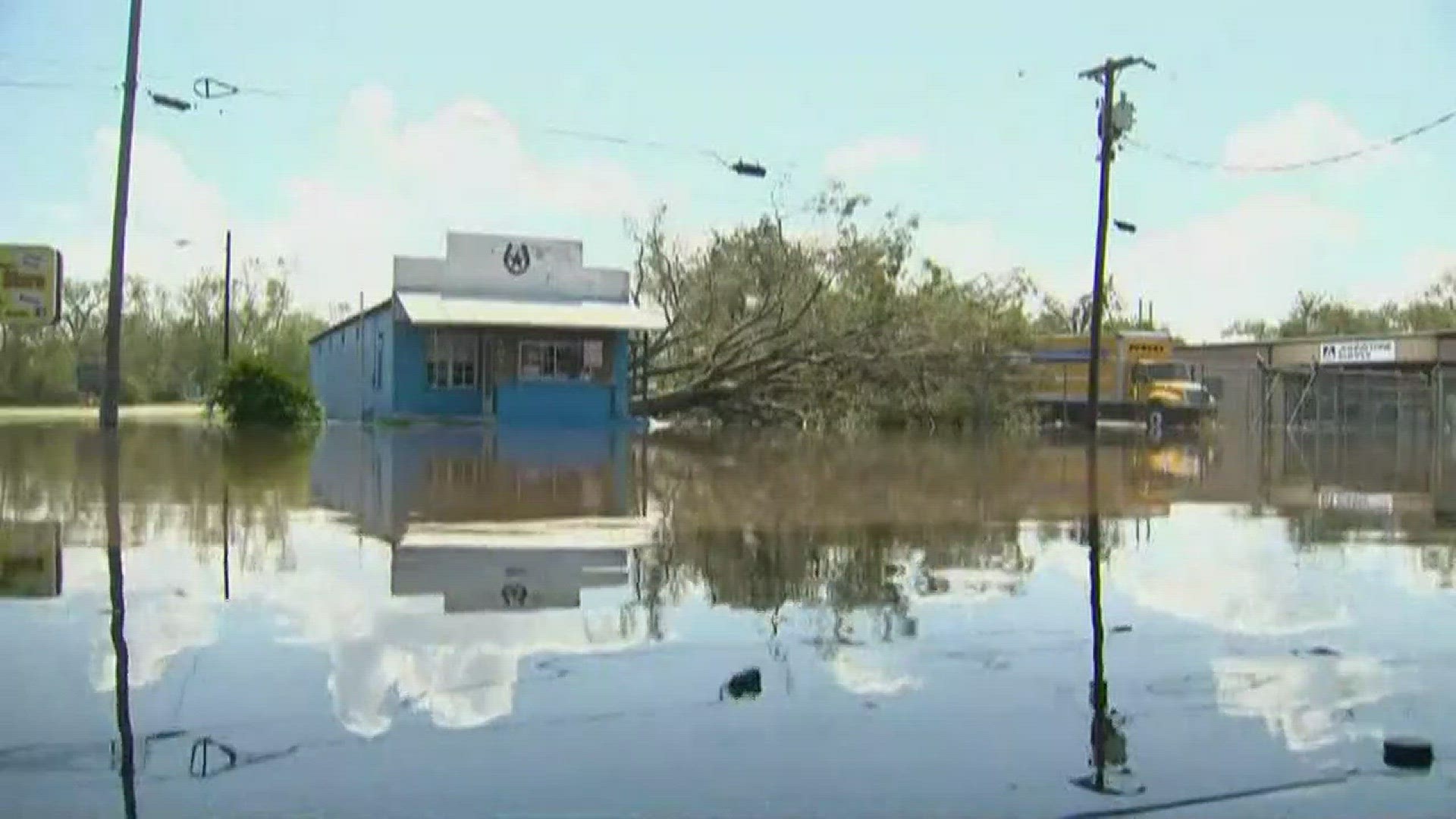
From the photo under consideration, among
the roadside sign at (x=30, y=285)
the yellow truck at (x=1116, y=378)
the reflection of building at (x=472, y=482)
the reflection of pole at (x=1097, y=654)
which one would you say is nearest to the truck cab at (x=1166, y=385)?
the yellow truck at (x=1116, y=378)

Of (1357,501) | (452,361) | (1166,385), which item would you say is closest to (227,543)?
(1357,501)

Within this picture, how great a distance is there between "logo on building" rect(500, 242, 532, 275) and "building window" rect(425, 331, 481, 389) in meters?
2.94

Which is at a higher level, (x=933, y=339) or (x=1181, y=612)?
(x=933, y=339)

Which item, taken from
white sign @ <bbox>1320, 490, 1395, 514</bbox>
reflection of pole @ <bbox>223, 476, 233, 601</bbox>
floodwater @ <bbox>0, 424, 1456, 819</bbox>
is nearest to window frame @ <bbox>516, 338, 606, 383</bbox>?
reflection of pole @ <bbox>223, 476, 233, 601</bbox>

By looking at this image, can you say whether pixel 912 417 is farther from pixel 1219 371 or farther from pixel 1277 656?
pixel 1277 656

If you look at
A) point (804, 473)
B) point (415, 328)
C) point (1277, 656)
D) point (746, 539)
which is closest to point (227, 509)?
point (746, 539)

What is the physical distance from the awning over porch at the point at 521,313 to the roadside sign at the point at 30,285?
10691 mm

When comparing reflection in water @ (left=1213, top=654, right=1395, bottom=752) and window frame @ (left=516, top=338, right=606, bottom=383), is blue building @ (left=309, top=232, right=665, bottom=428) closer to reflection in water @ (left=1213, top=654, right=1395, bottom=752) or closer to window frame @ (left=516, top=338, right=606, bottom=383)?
window frame @ (left=516, top=338, right=606, bottom=383)

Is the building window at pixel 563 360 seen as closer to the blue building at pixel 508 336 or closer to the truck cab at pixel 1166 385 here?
the blue building at pixel 508 336

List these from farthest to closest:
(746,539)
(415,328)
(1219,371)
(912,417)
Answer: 1. (1219,371)
2. (912,417)
3. (415,328)
4. (746,539)

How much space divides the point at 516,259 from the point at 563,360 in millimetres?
4068

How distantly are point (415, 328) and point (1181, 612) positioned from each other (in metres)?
32.5

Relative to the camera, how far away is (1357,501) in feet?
61.4

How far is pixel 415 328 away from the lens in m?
39.6
